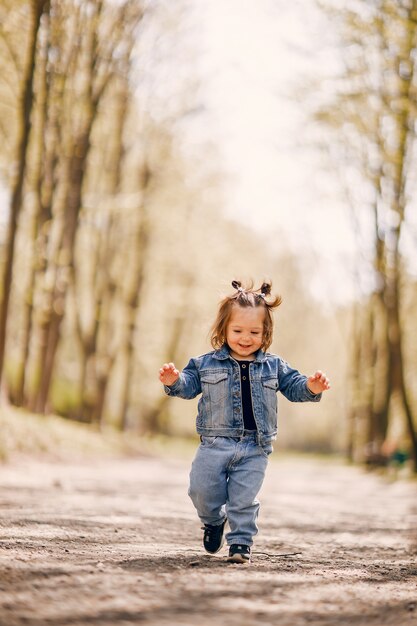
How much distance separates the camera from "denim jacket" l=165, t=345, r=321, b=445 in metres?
5.34

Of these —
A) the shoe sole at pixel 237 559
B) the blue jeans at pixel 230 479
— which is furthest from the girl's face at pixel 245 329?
the shoe sole at pixel 237 559

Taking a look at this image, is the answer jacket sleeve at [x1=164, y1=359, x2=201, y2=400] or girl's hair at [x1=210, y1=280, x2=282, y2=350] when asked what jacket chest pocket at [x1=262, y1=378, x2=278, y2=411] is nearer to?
girl's hair at [x1=210, y1=280, x2=282, y2=350]

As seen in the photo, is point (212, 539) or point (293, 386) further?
point (293, 386)

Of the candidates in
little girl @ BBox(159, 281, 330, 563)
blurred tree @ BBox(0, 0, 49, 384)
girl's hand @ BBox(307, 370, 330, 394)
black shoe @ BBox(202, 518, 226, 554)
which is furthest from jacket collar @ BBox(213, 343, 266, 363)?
blurred tree @ BBox(0, 0, 49, 384)

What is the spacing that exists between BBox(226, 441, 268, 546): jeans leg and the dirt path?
0.20 metres

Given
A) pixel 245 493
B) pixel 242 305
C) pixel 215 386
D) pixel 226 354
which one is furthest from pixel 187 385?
pixel 245 493

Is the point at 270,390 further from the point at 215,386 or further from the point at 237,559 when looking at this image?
the point at 237,559

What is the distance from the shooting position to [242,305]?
545 cm

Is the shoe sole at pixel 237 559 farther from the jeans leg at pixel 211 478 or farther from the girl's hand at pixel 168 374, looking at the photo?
the girl's hand at pixel 168 374

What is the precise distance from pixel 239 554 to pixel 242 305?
148 centimetres

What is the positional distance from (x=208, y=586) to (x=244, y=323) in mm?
1849

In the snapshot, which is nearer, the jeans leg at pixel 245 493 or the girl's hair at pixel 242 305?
the jeans leg at pixel 245 493

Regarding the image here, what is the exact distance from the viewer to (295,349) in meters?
47.8

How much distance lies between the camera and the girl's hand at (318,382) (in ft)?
17.3
